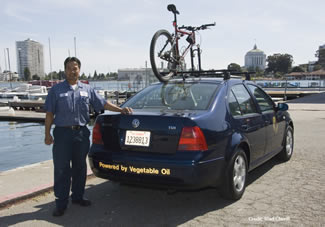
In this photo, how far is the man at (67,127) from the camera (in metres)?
3.62

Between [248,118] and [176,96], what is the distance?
999 mm

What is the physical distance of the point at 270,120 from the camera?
511cm

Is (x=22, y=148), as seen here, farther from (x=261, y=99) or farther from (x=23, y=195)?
(x=261, y=99)

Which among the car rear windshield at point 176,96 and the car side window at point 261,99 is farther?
the car side window at point 261,99

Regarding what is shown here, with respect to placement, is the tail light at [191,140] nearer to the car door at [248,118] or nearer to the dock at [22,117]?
the car door at [248,118]

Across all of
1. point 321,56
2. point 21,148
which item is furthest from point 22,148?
point 321,56

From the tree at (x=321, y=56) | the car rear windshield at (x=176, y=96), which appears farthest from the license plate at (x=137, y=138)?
the tree at (x=321, y=56)

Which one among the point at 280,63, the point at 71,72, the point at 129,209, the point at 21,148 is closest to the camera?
the point at 71,72

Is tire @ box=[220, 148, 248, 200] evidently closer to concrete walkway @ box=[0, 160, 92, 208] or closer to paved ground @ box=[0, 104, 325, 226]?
paved ground @ box=[0, 104, 325, 226]

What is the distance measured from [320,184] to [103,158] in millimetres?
3086

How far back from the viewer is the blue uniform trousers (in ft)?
11.9

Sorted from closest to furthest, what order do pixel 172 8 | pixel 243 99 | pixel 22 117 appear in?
pixel 243 99
pixel 172 8
pixel 22 117

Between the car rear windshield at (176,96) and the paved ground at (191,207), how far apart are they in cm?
119

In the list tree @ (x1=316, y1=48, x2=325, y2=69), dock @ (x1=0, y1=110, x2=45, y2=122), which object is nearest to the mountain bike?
dock @ (x1=0, y1=110, x2=45, y2=122)
